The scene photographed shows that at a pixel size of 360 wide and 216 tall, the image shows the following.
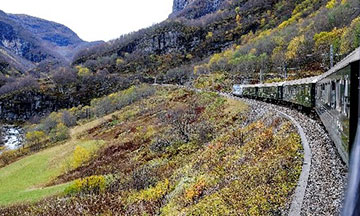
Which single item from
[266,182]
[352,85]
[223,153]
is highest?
[352,85]

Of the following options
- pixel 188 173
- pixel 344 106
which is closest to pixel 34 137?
pixel 188 173

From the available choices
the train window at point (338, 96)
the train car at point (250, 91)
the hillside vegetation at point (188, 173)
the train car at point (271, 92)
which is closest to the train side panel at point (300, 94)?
the train car at point (271, 92)

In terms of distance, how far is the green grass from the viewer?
31.1 metres

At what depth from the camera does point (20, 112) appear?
18888 cm

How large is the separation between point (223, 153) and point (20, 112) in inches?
7537

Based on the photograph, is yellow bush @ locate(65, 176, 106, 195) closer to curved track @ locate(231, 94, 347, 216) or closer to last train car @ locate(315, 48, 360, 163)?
curved track @ locate(231, 94, 347, 216)

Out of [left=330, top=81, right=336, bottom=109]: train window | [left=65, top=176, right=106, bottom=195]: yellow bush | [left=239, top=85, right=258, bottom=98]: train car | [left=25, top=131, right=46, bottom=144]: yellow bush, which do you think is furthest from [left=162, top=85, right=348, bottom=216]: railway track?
[left=25, top=131, right=46, bottom=144]: yellow bush

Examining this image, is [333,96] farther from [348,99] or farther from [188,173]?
[188,173]

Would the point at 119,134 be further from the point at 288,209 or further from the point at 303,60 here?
the point at 288,209

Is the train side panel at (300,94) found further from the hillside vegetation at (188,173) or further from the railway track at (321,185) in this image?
the railway track at (321,185)

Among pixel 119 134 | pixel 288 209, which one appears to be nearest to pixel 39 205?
pixel 288 209

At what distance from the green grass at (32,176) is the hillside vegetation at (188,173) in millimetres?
213

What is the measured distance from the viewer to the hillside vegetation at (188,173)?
479 inches

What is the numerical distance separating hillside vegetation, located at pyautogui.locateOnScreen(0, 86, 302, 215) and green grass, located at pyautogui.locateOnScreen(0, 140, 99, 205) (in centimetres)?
21
